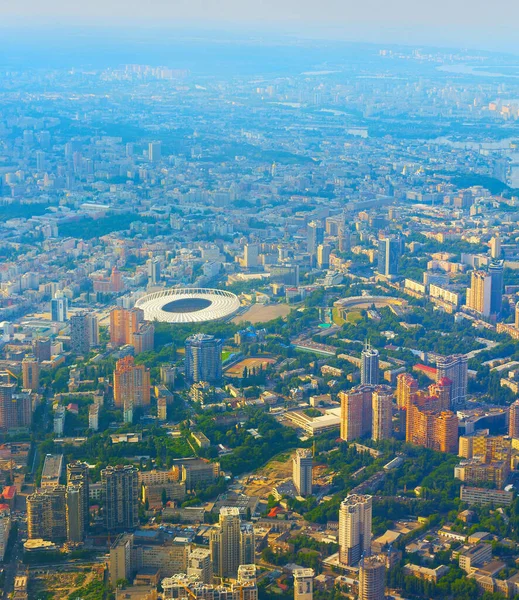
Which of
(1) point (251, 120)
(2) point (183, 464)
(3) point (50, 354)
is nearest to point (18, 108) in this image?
(1) point (251, 120)

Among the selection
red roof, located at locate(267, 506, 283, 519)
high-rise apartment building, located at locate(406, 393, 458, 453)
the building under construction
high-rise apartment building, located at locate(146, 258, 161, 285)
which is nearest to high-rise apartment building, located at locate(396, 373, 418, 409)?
high-rise apartment building, located at locate(406, 393, 458, 453)

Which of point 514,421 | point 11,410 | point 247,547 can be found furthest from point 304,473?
point 11,410

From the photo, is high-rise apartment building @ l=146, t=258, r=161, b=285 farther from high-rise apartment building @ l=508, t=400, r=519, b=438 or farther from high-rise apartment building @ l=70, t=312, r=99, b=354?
high-rise apartment building @ l=508, t=400, r=519, b=438

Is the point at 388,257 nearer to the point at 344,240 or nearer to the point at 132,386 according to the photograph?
the point at 344,240

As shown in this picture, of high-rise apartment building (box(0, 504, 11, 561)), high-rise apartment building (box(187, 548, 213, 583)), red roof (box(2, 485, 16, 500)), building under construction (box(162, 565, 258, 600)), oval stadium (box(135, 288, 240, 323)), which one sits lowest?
oval stadium (box(135, 288, 240, 323))

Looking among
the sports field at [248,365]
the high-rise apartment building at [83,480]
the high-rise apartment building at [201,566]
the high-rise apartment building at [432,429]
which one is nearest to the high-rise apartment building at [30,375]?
the sports field at [248,365]

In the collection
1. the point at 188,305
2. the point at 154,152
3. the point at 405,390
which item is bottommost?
the point at 154,152
